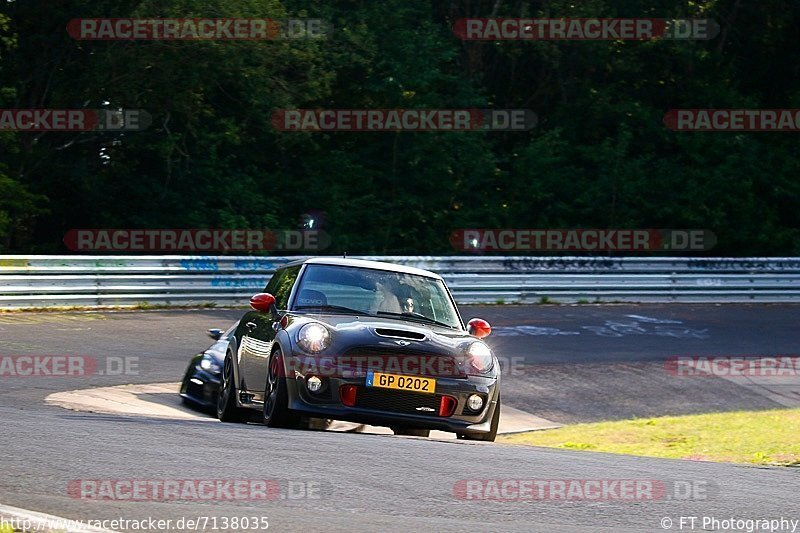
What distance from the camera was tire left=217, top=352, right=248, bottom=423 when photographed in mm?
11000

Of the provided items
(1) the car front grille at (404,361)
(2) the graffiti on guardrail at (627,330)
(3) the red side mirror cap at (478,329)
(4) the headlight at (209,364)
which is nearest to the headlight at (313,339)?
(1) the car front grille at (404,361)

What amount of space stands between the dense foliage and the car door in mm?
17529

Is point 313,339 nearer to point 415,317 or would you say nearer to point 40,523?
point 415,317

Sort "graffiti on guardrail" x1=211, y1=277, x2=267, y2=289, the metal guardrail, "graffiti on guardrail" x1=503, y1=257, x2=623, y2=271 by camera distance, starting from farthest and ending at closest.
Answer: "graffiti on guardrail" x1=503, y1=257, x2=623, y2=271
"graffiti on guardrail" x1=211, y1=277, x2=267, y2=289
the metal guardrail

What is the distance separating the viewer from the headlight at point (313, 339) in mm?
9586

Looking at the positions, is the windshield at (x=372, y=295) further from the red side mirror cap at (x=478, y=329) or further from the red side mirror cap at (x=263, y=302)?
the red side mirror cap at (x=263, y=302)

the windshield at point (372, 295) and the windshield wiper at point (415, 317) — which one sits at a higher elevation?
Result: the windshield at point (372, 295)

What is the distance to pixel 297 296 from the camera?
10.4 m

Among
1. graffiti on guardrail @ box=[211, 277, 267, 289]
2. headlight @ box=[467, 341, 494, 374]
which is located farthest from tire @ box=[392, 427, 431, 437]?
graffiti on guardrail @ box=[211, 277, 267, 289]

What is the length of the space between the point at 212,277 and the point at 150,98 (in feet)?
25.3

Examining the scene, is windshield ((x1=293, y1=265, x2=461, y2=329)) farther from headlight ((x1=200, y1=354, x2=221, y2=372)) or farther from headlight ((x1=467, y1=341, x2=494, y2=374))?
headlight ((x1=200, y1=354, x2=221, y2=372))

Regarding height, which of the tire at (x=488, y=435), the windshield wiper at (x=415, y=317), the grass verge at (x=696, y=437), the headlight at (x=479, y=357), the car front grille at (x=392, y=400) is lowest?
the grass verge at (x=696, y=437)

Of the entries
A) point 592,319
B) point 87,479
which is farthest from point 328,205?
point 87,479

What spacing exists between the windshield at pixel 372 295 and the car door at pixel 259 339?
0.24 m
